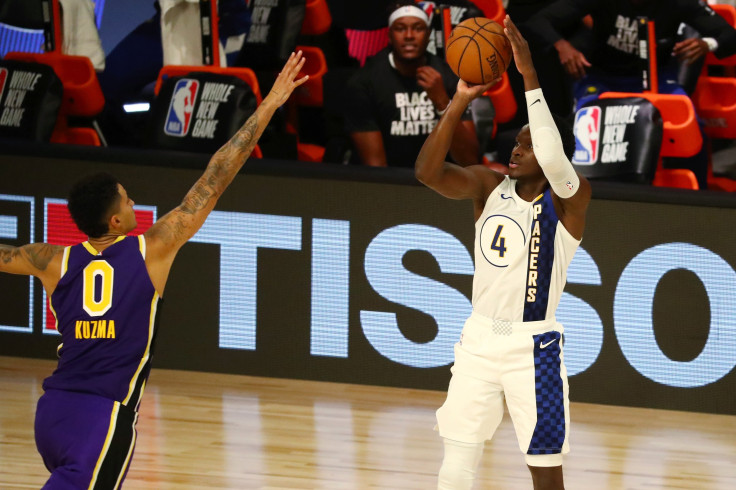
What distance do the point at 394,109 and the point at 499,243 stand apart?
11.7 ft

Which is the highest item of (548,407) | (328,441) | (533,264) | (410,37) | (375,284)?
(410,37)

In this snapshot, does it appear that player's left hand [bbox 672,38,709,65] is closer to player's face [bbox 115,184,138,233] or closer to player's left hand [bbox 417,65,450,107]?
player's left hand [bbox 417,65,450,107]

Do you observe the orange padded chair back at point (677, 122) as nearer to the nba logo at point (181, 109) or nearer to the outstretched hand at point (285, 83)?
the nba logo at point (181, 109)

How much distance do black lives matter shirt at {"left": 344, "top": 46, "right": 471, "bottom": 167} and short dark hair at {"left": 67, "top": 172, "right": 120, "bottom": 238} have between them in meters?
3.92

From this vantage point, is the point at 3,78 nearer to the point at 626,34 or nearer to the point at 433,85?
the point at 433,85

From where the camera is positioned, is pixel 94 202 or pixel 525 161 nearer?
pixel 94 202

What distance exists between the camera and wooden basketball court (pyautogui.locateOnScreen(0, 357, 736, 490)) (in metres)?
5.64

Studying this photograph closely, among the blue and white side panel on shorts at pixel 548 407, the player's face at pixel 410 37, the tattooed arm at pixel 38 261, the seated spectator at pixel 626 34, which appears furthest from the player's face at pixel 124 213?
the seated spectator at pixel 626 34

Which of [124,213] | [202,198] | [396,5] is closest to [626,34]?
[396,5]

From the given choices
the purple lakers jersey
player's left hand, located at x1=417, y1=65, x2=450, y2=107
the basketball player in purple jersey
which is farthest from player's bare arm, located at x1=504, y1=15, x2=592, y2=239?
player's left hand, located at x1=417, y1=65, x2=450, y2=107

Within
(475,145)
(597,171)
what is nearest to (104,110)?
(475,145)

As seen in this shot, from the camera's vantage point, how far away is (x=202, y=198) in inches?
166

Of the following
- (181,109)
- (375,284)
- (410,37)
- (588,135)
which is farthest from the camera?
(181,109)

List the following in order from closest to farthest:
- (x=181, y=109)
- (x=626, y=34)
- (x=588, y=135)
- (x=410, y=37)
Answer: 1. (x=588, y=135)
2. (x=410, y=37)
3. (x=181, y=109)
4. (x=626, y=34)
